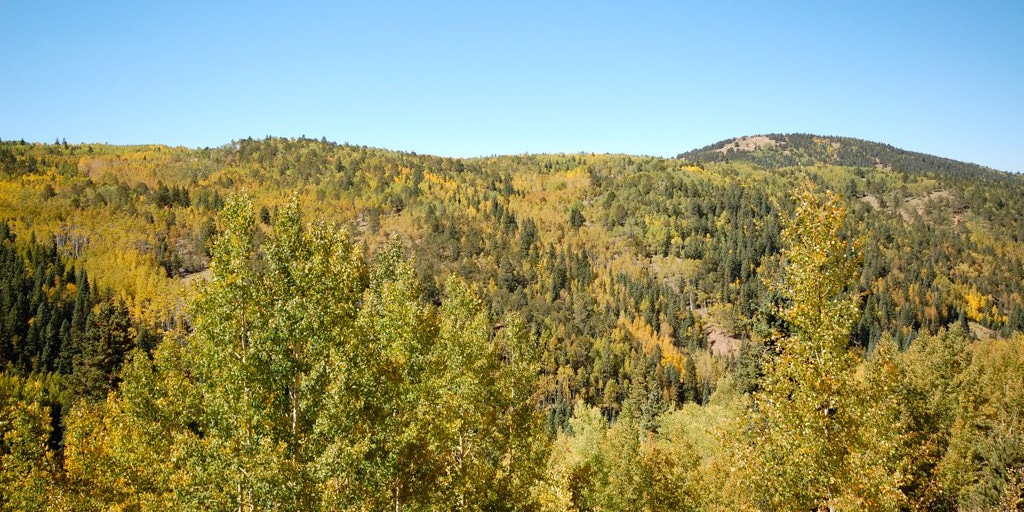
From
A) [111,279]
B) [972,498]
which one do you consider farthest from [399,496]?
[111,279]

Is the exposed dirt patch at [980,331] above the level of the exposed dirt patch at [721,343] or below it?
above

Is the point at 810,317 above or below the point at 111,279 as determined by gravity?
above

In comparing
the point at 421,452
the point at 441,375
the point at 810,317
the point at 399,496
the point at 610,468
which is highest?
the point at 810,317

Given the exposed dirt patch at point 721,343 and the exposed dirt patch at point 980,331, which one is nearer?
the exposed dirt patch at point 721,343

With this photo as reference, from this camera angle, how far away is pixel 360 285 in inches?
1037

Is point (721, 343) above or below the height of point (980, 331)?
below

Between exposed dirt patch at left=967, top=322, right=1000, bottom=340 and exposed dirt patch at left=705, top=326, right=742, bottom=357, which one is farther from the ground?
exposed dirt patch at left=967, top=322, right=1000, bottom=340

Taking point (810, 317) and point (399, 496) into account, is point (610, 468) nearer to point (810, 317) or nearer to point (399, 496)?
point (399, 496)

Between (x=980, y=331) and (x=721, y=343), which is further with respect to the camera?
(x=980, y=331)

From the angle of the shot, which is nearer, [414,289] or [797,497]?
[797,497]

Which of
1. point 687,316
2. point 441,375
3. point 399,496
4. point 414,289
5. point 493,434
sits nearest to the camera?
point 399,496

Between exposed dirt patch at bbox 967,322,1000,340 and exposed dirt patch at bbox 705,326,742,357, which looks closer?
exposed dirt patch at bbox 705,326,742,357

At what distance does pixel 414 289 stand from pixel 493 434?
933 centimetres

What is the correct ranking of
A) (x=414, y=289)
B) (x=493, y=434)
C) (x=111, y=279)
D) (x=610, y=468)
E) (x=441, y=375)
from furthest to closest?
(x=111, y=279) < (x=610, y=468) < (x=414, y=289) < (x=493, y=434) < (x=441, y=375)
